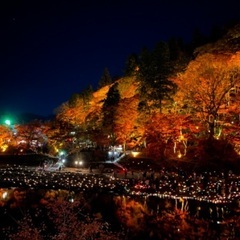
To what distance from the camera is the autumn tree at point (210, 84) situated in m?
30.2

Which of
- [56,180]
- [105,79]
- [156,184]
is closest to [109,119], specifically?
[56,180]

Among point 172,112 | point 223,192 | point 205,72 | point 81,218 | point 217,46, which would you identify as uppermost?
point 217,46

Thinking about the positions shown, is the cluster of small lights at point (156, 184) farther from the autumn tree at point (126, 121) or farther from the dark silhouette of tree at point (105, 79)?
the dark silhouette of tree at point (105, 79)

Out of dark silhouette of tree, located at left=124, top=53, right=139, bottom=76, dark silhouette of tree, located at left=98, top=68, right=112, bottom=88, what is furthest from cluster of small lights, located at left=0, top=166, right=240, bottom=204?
dark silhouette of tree, located at left=98, top=68, right=112, bottom=88

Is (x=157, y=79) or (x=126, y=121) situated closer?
(x=157, y=79)

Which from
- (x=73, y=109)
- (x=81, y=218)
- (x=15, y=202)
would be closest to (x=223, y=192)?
(x=81, y=218)

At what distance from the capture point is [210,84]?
A: 3033 cm

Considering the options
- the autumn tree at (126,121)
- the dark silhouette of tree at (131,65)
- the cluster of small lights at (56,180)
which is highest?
the dark silhouette of tree at (131,65)

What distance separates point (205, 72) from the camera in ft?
101

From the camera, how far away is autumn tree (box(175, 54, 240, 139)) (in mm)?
30219

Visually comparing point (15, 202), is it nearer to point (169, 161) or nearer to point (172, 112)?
point (169, 161)

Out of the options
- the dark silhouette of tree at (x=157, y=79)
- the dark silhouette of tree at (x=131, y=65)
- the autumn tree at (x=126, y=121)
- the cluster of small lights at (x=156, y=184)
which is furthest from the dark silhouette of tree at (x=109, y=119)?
the cluster of small lights at (x=156, y=184)

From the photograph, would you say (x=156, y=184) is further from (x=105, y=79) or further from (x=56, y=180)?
(x=105, y=79)

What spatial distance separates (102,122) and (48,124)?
13314 millimetres
